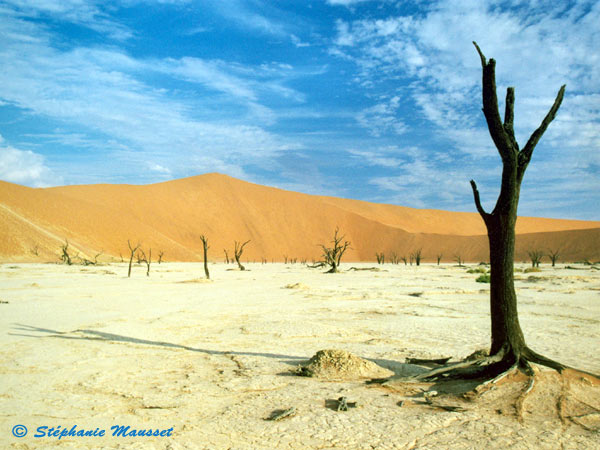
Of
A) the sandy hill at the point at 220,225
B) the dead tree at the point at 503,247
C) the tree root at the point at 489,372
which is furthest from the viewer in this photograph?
the sandy hill at the point at 220,225

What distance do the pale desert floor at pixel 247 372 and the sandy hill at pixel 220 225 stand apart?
45.7m

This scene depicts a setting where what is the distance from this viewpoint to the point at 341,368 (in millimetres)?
5059

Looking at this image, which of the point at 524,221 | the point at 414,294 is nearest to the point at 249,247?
the point at 414,294

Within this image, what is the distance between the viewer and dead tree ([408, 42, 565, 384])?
4.71 m

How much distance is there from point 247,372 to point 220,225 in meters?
93.4

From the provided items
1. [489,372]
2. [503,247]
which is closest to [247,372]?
[489,372]

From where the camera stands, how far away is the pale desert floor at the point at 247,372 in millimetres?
3305

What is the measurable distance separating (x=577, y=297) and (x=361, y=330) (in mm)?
10093

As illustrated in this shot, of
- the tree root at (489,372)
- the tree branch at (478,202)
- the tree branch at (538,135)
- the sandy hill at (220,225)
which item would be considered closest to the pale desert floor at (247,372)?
the tree root at (489,372)

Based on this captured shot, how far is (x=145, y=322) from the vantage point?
9.17 meters

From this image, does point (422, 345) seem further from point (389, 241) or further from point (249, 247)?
point (389, 241)

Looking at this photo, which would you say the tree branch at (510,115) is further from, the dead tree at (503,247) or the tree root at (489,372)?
the tree root at (489,372)

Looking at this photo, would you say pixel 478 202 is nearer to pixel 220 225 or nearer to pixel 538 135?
pixel 538 135

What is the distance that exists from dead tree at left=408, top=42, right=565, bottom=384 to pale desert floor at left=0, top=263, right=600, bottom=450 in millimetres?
931
